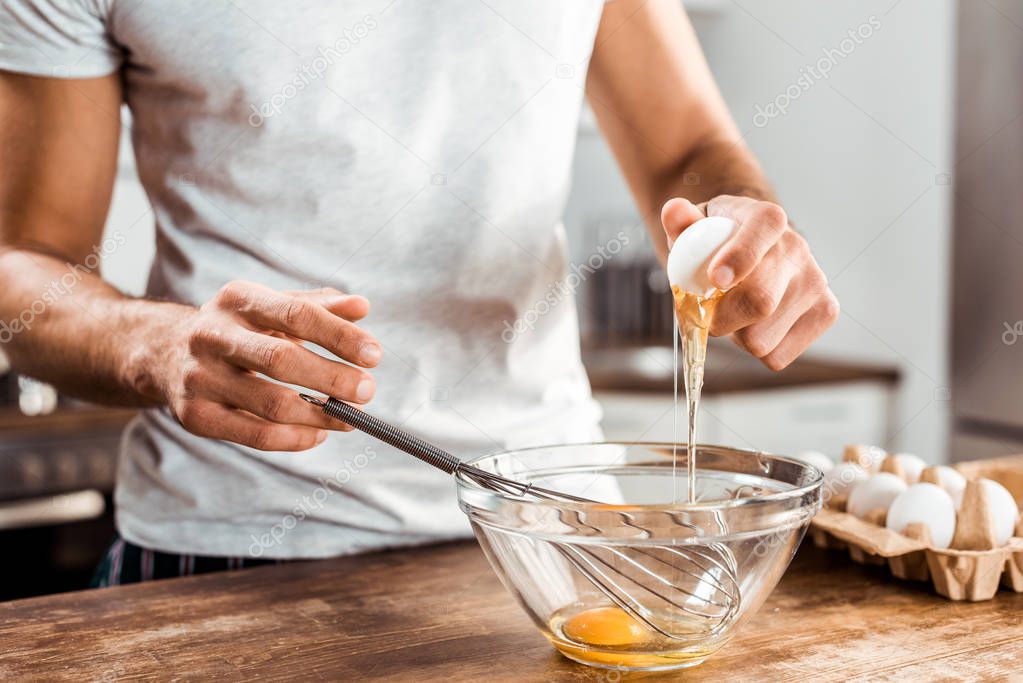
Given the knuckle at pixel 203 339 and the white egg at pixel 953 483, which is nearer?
the knuckle at pixel 203 339

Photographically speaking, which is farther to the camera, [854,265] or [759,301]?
[854,265]

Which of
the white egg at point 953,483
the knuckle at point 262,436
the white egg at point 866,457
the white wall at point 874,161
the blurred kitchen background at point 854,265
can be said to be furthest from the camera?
the white wall at point 874,161

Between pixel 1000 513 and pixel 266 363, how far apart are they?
1.87 feet

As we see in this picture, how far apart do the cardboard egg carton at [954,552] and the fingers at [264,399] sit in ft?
1.39

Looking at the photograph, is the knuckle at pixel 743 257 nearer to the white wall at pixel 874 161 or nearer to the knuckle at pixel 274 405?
the knuckle at pixel 274 405

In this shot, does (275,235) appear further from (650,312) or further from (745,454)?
(650,312)

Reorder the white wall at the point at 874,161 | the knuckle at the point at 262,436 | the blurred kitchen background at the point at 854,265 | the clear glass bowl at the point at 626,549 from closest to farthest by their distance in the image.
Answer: the clear glass bowl at the point at 626,549, the knuckle at the point at 262,436, the blurred kitchen background at the point at 854,265, the white wall at the point at 874,161

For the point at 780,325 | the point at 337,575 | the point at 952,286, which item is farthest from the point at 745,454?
the point at 952,286

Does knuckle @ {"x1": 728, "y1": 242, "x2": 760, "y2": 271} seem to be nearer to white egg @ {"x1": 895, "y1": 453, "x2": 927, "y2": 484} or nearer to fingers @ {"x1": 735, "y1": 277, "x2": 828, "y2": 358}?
fingers @ {"x1": 735, "y1": 277, "x2": 828, "y2": 358}

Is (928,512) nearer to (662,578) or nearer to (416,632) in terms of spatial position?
(662,578)

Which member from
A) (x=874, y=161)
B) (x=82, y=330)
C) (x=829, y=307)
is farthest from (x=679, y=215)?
(x=874, y=161)

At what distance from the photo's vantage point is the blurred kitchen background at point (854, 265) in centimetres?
193

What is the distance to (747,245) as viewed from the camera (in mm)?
644

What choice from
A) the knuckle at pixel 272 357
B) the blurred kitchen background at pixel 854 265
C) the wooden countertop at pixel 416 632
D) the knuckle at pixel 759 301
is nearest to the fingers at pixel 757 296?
the knuckle at pixel 759 301
